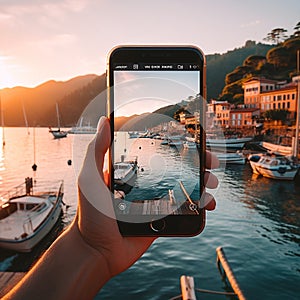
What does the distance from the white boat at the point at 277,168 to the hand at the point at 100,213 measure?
1971 centimetres

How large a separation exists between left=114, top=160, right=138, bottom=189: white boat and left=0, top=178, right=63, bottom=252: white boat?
29.8 feet

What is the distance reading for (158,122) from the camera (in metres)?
1.82

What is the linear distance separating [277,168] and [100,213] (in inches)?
784

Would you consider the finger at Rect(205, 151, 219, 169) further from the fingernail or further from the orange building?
the orange building

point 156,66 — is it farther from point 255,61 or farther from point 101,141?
point 255,61

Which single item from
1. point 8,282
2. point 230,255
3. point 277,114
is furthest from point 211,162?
point 277,114

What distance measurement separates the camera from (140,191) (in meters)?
1.80

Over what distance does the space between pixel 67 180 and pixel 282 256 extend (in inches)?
678

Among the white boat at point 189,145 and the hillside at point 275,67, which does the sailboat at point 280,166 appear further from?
the hillside at point 275,67

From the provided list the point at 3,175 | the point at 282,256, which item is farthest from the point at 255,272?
the point at 3,175

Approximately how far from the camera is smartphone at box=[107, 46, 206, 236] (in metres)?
1.60

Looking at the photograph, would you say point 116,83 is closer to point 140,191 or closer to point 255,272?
point 140,191

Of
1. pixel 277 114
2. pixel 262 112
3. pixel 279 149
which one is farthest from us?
pixel 262 112

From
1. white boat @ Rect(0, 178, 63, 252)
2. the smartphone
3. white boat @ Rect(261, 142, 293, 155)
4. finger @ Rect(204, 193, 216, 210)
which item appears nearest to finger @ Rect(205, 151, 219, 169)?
the smartphone
